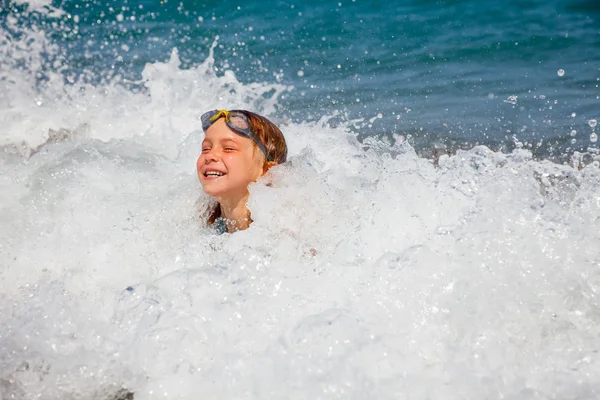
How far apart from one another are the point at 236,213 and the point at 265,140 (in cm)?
51

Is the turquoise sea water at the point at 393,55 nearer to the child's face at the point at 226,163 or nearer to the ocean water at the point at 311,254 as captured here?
the ocean water at the point at 311,254

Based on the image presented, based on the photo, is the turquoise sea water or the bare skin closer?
the bare skin

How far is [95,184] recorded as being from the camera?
15.5 ft

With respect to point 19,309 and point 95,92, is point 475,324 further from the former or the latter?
point 95,92

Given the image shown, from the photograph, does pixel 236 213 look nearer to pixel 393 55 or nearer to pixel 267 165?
pixel 267 165

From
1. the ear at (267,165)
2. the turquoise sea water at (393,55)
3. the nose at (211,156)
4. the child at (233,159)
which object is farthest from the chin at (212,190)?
the turquoise sea water at (393,55)

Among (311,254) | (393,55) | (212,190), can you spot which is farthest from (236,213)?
(393,55)

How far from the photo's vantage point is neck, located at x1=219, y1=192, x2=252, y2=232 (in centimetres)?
411

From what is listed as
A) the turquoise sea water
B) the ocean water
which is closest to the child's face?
the ocean water

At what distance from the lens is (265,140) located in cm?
423

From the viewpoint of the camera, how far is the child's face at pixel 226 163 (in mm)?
3961

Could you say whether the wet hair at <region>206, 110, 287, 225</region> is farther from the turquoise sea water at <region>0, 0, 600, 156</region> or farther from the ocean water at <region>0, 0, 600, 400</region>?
the turquoise sea water at <region>0, 0, 600, 156</region>

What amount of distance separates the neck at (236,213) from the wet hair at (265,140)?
0.61ft

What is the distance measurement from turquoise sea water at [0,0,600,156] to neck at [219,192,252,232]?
2477 millimetres
